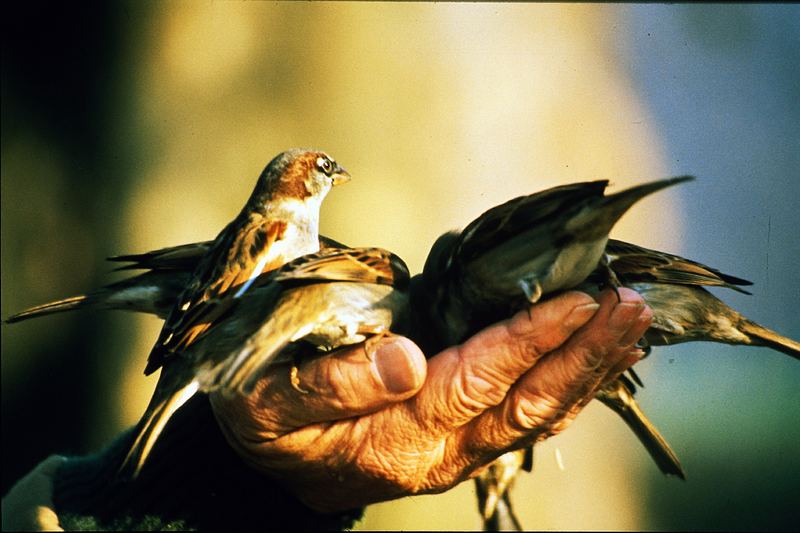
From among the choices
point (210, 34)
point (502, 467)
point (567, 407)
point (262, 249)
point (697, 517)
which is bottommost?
point (697, 517)

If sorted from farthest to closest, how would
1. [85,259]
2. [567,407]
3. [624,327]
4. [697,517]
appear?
[697,517]
[85,259]
[567,407]
[624,327]

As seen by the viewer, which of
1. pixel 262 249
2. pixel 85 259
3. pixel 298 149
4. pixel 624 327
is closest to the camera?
pixel 624 327

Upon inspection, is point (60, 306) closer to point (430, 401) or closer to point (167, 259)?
point (167, 259)

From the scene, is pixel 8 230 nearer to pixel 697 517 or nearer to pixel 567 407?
pixel 567 407

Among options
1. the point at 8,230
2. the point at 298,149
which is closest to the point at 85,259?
the point at 8,230

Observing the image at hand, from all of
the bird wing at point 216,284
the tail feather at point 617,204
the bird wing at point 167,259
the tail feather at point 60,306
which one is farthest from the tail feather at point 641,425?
the tail feather at point 60,306

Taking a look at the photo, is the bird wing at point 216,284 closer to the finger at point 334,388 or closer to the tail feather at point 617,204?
the finger at point 334,388

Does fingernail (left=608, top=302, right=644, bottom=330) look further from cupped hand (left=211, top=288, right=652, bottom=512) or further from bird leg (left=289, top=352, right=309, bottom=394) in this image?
bird leg (left=289, top=352, right=309, bottom=394)

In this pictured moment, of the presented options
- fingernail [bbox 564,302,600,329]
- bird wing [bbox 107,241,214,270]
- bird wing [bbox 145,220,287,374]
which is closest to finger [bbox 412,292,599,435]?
fingernail [bbox 564,302,600,329]
